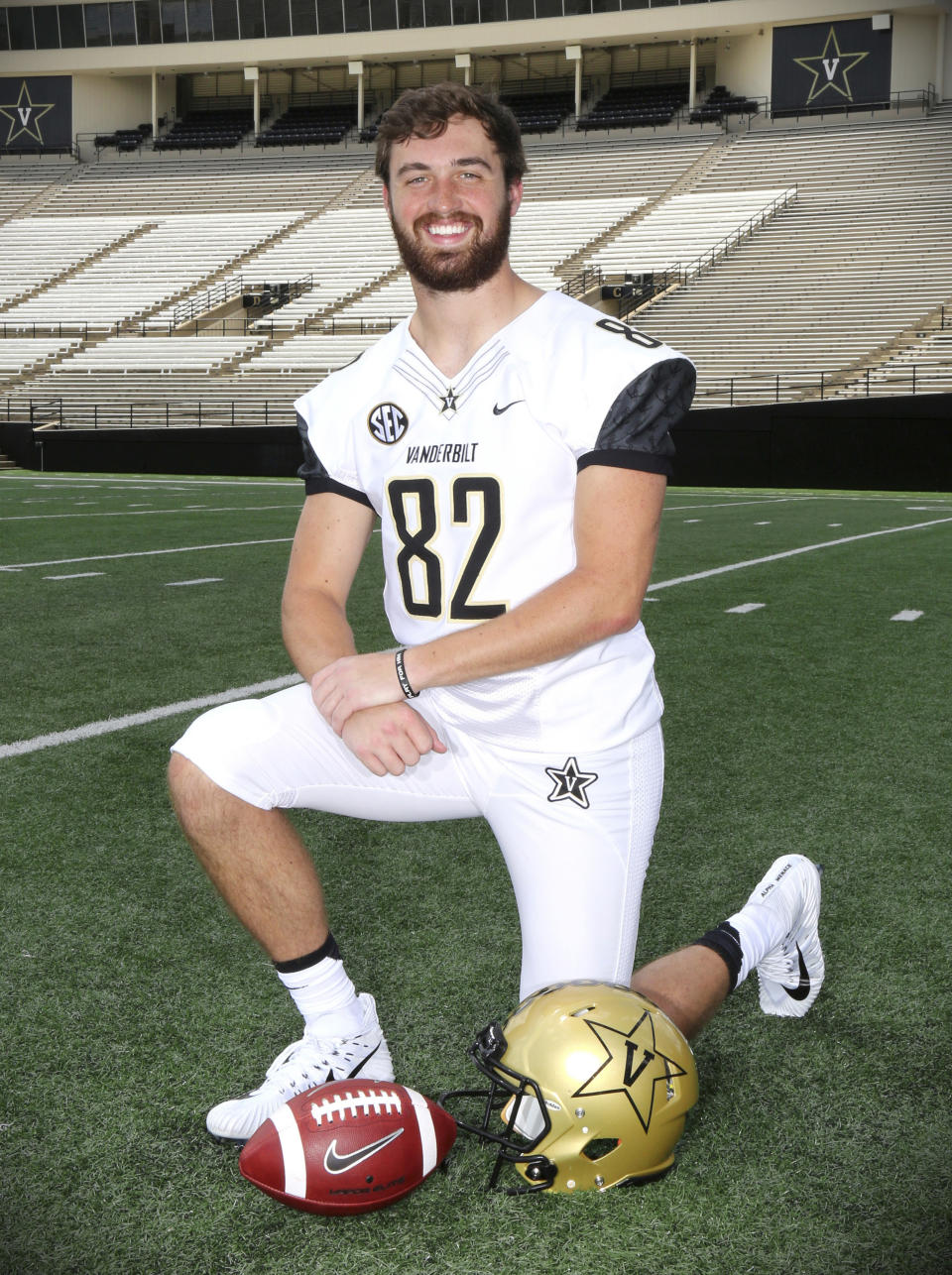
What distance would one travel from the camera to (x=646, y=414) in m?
2.23

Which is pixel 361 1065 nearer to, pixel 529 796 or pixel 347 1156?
pixel 347 1156

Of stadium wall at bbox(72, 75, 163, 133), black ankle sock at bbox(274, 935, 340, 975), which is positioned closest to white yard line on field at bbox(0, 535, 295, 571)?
black ankle sock at bbox(274, 935, 340, 975)

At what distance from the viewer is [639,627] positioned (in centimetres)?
241

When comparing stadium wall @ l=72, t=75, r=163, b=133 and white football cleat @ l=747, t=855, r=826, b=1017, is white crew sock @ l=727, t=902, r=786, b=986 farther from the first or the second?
stadium wall @ l=72, t=75, r=163, b=133

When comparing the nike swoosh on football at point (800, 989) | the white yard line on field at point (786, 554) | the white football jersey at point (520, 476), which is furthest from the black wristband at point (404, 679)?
the white yard line on field at point (786, 554)

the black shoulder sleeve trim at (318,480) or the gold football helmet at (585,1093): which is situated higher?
the black shoulder sleeve trim at (318,480)

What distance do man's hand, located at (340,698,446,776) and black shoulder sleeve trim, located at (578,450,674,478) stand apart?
0.54 meters

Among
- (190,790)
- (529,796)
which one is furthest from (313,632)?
(529,796)

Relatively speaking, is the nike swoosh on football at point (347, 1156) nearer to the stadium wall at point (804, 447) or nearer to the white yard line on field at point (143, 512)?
the white yard line on field at point (143, 512)

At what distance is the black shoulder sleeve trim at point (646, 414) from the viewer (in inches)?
87.2

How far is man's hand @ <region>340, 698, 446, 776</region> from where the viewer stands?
2182 mm

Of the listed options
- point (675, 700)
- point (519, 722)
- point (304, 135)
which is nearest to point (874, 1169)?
point (519, 722)

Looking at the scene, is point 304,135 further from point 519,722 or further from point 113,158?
point 519,722

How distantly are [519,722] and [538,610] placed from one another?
0.23 metres
